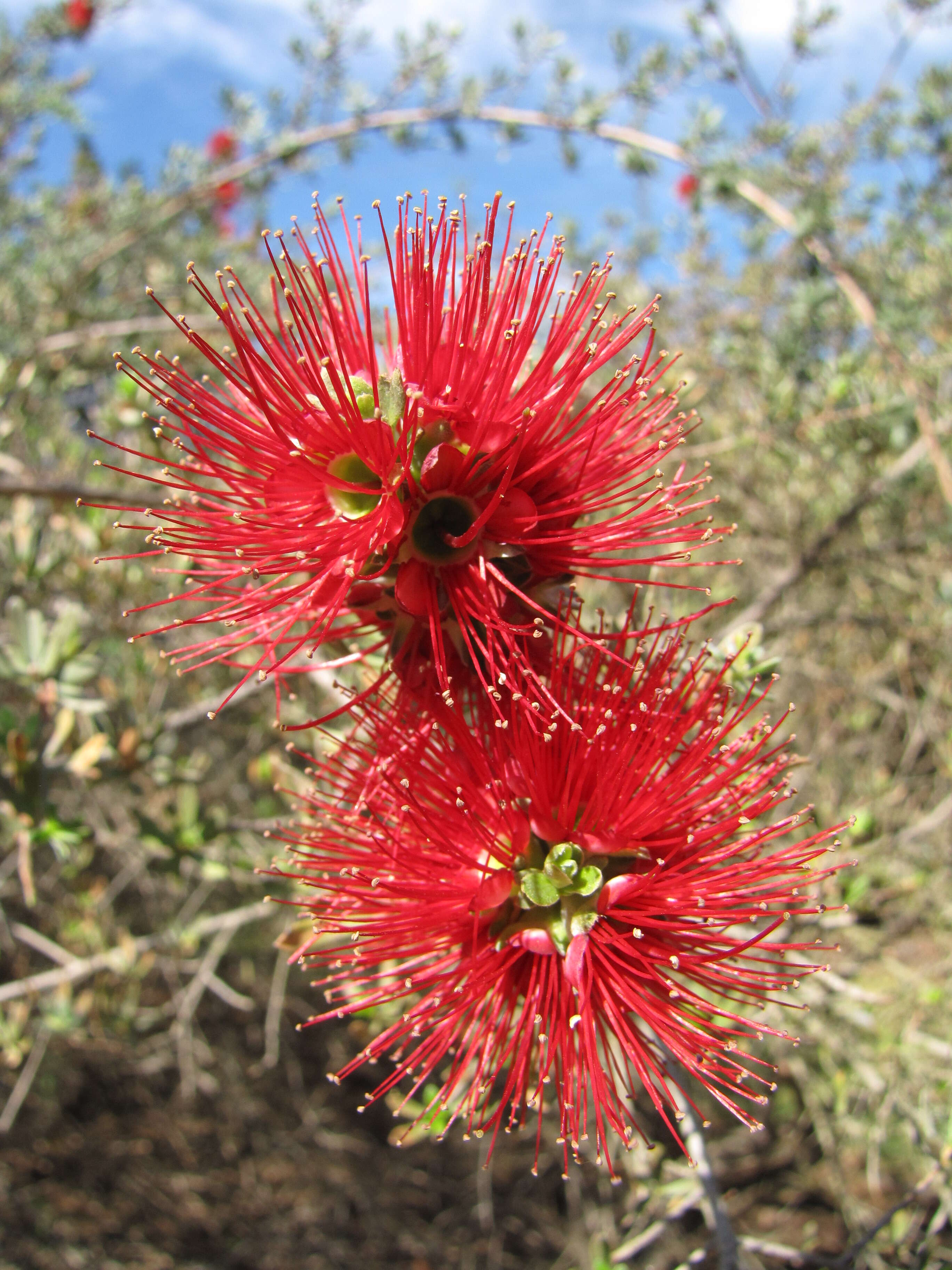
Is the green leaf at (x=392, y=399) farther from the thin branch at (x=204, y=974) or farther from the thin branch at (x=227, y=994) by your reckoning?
the thin branch at (x=204, y=974)

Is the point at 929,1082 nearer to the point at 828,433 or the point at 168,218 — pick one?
the point at 828,433

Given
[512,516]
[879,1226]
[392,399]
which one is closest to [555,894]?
[512,516]

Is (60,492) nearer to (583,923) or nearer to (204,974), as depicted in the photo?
(204,974)

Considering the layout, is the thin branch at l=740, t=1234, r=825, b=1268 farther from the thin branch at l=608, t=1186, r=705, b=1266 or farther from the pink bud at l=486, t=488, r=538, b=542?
the pink bud at l=486, t=488, r=538, b=542

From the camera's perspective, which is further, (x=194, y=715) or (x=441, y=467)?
(x=194, y=715)

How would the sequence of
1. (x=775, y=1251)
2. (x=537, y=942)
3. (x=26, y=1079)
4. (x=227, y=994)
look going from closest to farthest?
(x=537, y=942), (x=775, y=1251), (x=227, y=994), (x=26, y=1079)

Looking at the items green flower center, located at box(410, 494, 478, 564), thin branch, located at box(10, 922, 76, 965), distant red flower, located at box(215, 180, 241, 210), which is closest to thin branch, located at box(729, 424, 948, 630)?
green flower center, located at box(410, 494, 478, 564)


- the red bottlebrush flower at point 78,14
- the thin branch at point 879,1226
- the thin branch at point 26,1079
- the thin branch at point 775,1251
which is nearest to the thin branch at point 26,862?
the thin branch at point 26,1079
